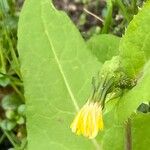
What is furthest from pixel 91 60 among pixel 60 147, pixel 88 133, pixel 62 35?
pixel 88 133

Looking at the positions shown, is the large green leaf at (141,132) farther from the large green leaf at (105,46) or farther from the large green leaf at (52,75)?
the large green leaf at (105,46)

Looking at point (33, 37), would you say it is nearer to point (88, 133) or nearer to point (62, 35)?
point (62, 35)

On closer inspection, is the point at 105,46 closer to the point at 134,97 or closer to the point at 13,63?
the point at 13,63

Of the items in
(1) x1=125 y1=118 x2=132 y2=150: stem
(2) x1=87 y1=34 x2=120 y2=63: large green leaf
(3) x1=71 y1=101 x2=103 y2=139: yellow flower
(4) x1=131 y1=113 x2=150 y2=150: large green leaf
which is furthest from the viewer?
(2) x1=87 y1=34 x2=120 y2=63: large green leaf

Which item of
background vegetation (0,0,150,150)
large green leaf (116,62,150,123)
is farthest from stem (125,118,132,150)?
background vegetation (0,0,150,150)

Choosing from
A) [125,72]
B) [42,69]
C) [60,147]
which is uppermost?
[125,72]

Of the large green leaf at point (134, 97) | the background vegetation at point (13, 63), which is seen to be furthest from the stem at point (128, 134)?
the background vegetation at point (13, 63)

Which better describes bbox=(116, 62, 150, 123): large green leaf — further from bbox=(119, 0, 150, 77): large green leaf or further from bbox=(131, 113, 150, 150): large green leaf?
bbox=(131, 113, 150, 150): large green leaf
